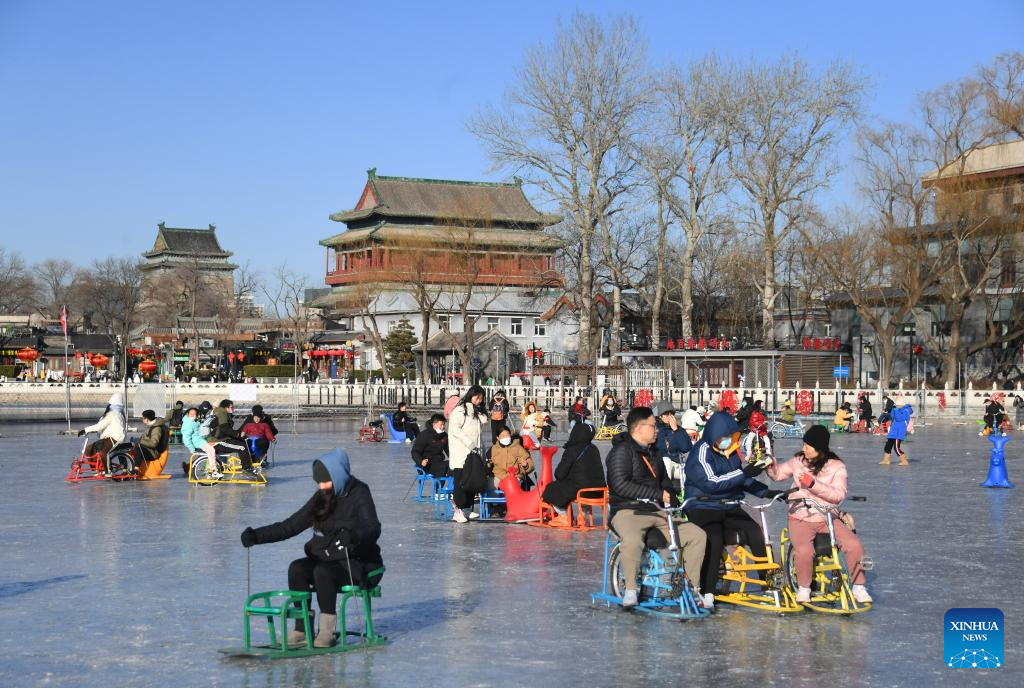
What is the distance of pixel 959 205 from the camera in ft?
177

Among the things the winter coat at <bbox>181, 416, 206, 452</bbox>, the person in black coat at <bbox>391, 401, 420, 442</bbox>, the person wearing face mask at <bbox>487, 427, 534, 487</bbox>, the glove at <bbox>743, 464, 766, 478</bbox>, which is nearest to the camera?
the glove at <bbox>743, 464, 766, 478</bbox>

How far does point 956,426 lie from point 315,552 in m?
36.7

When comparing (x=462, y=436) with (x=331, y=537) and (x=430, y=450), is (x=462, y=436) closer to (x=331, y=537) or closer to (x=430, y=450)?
(x=430, y=450)

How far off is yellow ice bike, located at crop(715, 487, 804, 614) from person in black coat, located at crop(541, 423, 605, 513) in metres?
3.90

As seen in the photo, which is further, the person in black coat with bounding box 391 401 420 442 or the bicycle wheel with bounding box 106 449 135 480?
the person in black coat with bounding box 391 401 420 442

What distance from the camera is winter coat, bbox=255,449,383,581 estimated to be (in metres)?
8.40

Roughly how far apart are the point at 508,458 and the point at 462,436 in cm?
77

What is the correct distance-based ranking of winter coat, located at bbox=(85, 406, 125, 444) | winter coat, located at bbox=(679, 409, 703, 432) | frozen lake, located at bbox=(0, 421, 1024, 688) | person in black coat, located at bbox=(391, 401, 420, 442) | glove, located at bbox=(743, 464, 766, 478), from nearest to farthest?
frozen lake, located at bbox=(0, 421, 1024, 688) → glove, located at bbox=(743, 464, 766, 478) → winter coat, located at bbox=(679, 409, 703, 432) → winter coat, located at bbox=(85, 406, 125, 444) → person in black coat, located at bbox=(391, 401, 420, 442)

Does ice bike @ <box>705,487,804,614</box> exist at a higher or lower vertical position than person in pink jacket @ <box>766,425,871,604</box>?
lower

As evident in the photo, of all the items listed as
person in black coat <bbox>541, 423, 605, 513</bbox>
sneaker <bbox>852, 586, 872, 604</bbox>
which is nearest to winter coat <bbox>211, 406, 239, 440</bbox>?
person in black coat <bbox>541, 423, 605, 513</bbox>

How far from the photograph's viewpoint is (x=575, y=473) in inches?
559

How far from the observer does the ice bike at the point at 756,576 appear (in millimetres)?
9859

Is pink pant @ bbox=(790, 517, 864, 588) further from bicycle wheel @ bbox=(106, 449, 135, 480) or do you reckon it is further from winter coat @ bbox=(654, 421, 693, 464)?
bicycle wheel @ bbox=(106, 449, 135, 480)

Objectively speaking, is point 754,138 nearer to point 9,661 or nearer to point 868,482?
point 868,482
